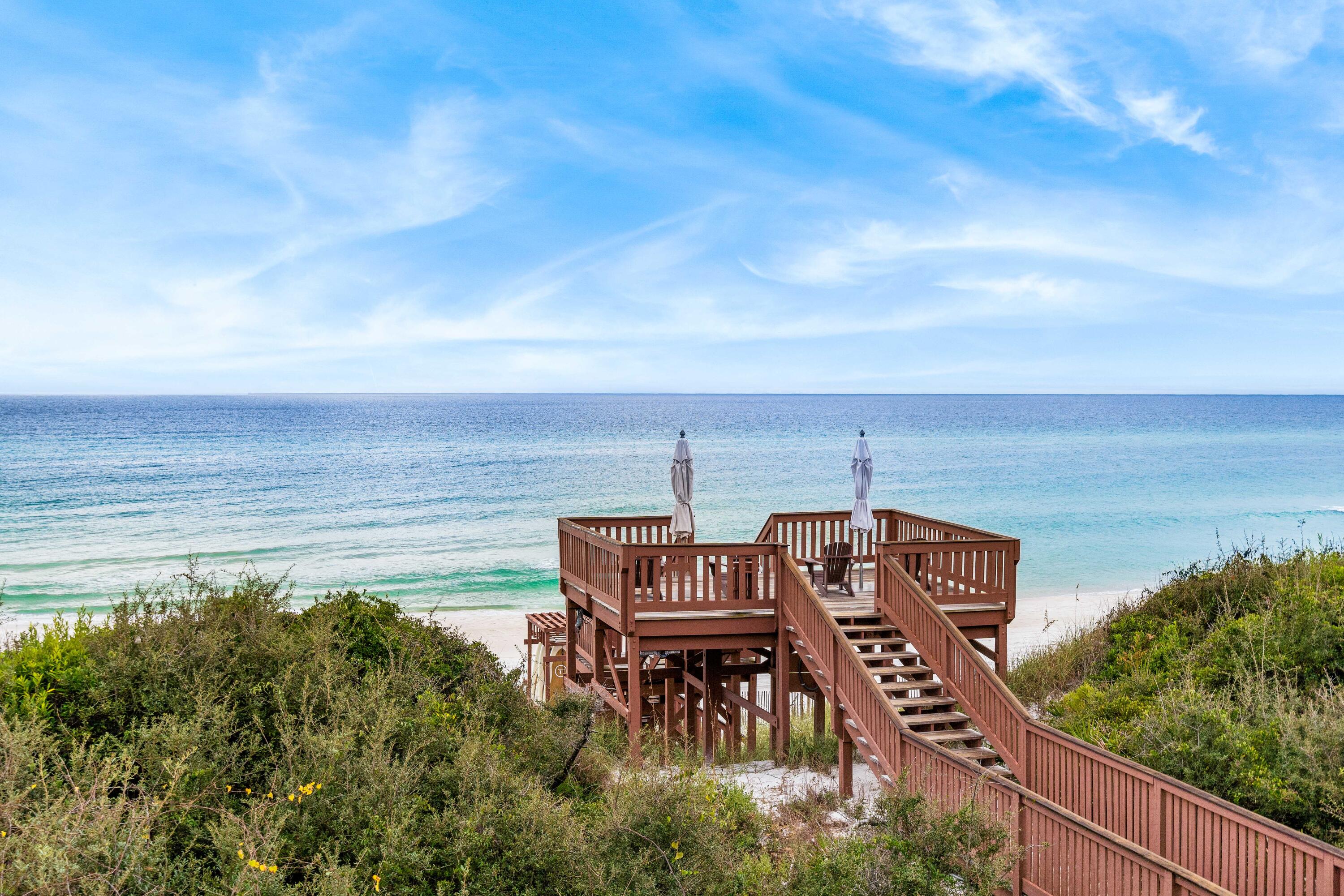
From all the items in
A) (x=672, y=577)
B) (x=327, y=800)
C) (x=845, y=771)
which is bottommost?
(x=845, y=771)

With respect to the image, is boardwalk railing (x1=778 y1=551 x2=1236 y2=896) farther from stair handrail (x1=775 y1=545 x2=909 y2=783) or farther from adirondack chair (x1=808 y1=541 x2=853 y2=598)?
adirondack chair (x1=808 y1=541 x2=853 y2=598)

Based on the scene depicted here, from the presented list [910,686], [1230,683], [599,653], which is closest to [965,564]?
[910,686]

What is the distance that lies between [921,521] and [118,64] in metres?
44.1

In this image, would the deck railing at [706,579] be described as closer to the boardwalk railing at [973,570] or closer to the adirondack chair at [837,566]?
the adirondack chair at [837,566]

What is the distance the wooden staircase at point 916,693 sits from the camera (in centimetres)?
822

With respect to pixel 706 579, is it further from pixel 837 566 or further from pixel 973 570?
pixel 973 570

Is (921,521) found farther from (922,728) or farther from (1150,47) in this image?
(1150,47)

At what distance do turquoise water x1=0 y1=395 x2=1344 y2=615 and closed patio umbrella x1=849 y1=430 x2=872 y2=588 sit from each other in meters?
15.4

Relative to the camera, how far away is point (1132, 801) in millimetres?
6348

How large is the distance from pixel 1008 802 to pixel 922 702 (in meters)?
2.40

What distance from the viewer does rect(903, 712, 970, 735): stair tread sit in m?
8.44

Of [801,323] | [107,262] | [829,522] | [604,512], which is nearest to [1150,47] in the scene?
[604,512]

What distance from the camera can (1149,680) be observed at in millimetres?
10125

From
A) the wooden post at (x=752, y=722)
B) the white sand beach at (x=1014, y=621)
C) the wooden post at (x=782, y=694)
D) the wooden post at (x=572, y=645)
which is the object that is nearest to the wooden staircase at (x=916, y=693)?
the wooden post at (x=782, y=694)
